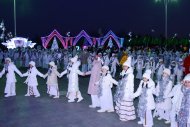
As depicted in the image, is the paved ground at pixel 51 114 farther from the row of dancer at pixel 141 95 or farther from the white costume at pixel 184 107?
the white costume at pixel 184 107

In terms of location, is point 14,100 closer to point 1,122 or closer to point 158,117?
point 1,122

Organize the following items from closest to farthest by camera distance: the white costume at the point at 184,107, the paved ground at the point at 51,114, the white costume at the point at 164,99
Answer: the white costume at the point at 184,107
the paved ground at the point at 51,114
the white costume at the point at 164,99

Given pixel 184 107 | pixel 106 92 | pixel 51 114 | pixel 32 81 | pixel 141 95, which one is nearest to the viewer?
pixel 184 107

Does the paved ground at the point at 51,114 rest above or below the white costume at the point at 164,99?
below

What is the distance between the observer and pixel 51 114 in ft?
39.4

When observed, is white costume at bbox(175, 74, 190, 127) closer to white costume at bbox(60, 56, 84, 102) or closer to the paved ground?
the paved ground

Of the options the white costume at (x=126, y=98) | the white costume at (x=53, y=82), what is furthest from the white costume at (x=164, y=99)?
the white costume at (x=53, y=82)

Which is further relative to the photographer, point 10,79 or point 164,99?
point 10,79

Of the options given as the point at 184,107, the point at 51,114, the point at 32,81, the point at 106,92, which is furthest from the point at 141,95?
the point at 32,81

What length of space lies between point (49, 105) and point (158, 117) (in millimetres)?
4070

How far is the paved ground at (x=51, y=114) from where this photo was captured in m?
10.7

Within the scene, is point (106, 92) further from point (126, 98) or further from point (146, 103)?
point (146, 103)

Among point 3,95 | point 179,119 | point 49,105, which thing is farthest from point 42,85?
point 179,119

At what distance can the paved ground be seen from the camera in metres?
10.7
